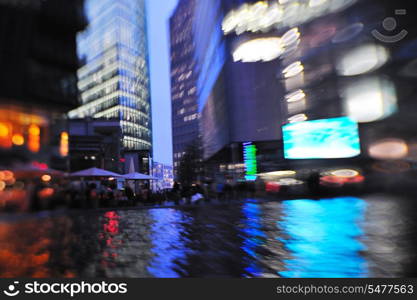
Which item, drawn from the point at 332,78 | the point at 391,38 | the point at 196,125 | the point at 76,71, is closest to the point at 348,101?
the point at 332,78

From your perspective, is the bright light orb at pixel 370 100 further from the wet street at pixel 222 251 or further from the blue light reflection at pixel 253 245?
the blue light reflection at pixel 253 245

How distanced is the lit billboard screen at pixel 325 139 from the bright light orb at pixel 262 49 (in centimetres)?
1490

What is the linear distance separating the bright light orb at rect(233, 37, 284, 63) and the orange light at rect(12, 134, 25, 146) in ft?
113

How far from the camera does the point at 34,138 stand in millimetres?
7539

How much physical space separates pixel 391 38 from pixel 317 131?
1011 cm

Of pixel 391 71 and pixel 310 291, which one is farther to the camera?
pixel 391 71

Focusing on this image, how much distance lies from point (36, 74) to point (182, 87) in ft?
455

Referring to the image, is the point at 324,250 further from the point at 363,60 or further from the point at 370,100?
the point at 363,60

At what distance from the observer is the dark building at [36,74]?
5.68m

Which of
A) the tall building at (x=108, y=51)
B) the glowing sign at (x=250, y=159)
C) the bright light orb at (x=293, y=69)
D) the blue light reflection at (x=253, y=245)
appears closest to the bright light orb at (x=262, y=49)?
the bright light orb at (x=293, y=69)

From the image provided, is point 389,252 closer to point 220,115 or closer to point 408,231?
point 408,231

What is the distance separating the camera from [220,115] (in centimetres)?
4784

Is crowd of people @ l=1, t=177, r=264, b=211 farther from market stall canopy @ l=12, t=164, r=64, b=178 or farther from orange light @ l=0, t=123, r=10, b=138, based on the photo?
orange light @ l=0, t=123, r=10, b=138

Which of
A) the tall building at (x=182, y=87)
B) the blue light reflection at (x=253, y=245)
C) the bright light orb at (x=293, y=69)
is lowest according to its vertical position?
the blue light reflection at (x=253, y=245)
